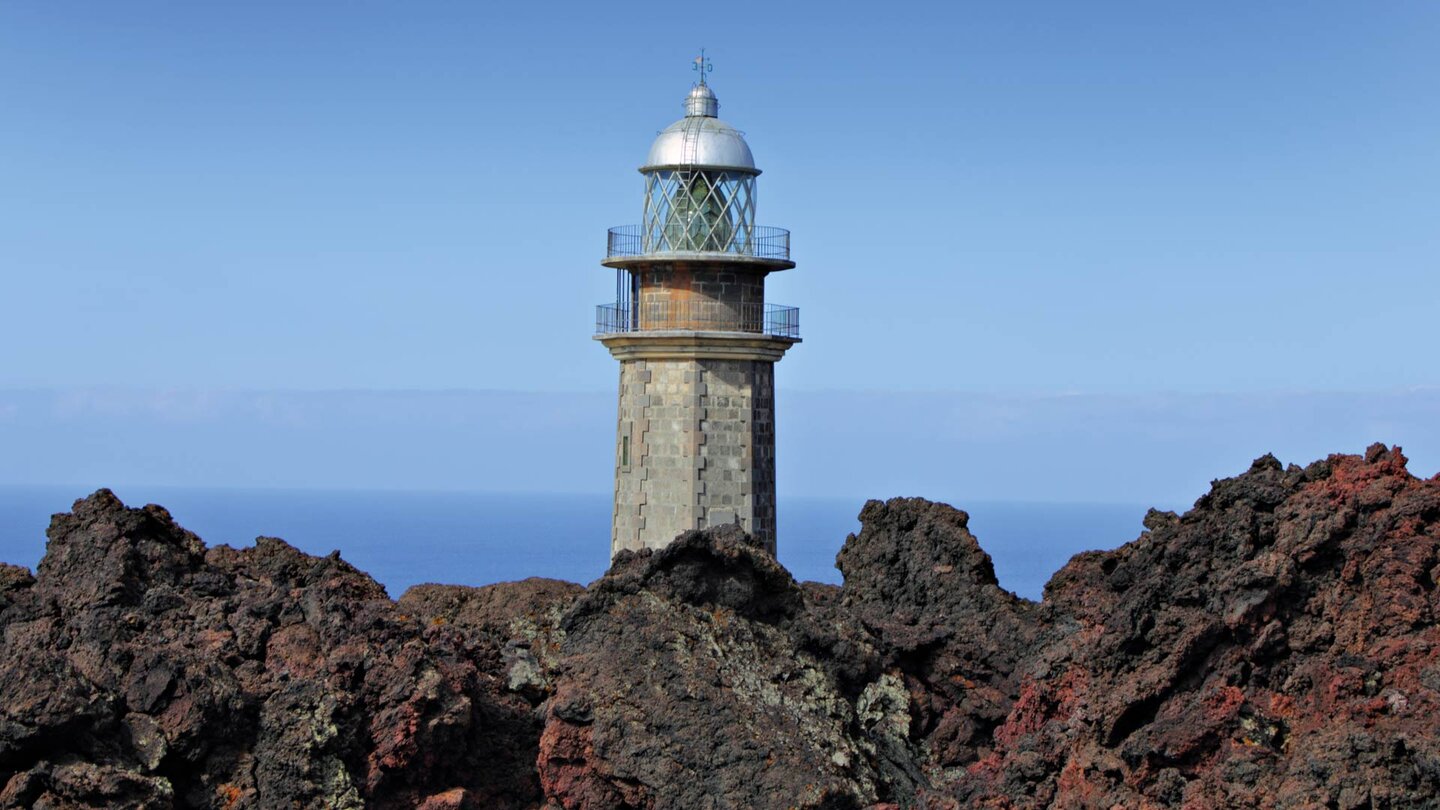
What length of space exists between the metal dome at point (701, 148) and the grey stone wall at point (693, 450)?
9.68 feet

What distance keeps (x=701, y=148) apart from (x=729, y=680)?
18.0 m

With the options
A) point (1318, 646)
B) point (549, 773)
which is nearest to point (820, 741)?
point (549, 773)

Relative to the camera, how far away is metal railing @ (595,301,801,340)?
30.4 metres

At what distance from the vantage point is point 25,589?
1359 centimetres

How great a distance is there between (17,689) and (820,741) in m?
4.98

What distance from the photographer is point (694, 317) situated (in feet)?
99.7

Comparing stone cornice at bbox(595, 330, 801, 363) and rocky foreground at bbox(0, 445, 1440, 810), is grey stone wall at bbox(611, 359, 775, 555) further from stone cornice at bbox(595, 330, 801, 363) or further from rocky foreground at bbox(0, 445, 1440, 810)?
rocky foreground at bbox(0, 445, 1440, 810)

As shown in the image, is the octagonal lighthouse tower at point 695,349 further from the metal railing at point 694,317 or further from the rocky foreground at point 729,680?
the rocky foreground at point 729,680

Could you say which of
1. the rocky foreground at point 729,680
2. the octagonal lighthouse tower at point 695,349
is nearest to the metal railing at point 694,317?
the octagonal lighthouse tower at point 695,349

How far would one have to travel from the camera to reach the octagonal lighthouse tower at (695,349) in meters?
30.0

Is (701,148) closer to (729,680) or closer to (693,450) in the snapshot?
(693,450)

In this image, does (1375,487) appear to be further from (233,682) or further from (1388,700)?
(233,682)

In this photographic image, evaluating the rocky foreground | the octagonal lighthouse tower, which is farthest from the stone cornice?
the rocky foreground

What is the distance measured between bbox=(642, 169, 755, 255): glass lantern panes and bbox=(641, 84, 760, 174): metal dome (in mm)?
133
